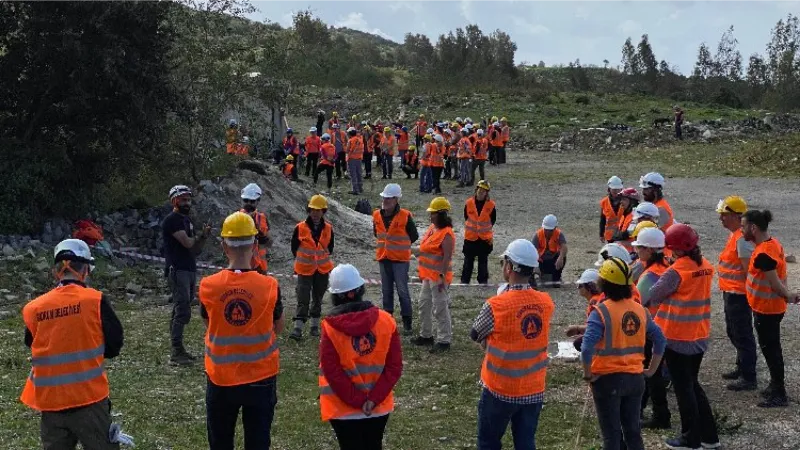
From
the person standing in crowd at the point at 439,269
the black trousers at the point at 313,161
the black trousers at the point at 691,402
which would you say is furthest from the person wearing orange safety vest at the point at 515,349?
the black trousers at the point at 313,161

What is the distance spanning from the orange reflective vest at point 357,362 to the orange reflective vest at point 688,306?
2.73 metres

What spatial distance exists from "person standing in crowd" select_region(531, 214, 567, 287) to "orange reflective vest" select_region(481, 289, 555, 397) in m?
6.73

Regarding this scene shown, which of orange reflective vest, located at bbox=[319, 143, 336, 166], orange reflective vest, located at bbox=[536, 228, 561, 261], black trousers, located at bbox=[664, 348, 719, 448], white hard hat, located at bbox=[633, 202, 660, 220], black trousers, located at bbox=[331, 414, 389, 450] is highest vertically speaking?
orange reflective vest, located at bbox=[319, 143, 336, 166]

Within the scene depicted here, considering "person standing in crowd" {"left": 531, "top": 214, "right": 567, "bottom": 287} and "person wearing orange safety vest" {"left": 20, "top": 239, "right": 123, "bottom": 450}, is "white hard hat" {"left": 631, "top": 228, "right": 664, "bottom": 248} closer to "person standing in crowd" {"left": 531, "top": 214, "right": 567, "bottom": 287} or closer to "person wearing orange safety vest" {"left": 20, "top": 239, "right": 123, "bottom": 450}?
"person wearing orange safety vest" {"left": 20, "top": 239, "right": 123, "bottom": 450}

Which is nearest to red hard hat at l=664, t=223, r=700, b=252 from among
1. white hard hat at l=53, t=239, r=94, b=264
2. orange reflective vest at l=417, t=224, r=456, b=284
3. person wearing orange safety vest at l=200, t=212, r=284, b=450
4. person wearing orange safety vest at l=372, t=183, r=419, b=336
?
person wearing orange safety vest at l=200, t=212, r=284, b=450

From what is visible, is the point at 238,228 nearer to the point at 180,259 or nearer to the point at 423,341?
the point at 180,259

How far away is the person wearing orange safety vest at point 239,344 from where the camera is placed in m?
5.05

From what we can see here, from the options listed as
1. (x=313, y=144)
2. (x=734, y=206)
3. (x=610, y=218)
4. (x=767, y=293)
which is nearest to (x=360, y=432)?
(x=767, y=293)

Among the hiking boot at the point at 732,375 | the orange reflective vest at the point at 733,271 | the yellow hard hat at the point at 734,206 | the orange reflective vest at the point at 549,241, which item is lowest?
the hiking boot at the point at 732,375

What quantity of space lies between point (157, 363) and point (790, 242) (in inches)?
504

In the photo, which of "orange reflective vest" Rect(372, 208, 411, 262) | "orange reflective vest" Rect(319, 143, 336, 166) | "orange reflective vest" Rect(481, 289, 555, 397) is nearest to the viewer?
"orange reflective vest" Rect(481, 289, 555, 397)

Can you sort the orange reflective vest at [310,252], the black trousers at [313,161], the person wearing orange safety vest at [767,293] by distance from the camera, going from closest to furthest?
1. the person wearing orange safety vest at [767,293]
2. the orange reflective vest at [310,252]
3. the black trousers at [313,161]

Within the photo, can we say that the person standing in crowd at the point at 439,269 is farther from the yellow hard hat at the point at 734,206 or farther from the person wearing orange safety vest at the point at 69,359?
the person wearing orange safety vest at the point at 69,359

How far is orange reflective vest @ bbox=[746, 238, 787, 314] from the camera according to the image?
24.7ft
